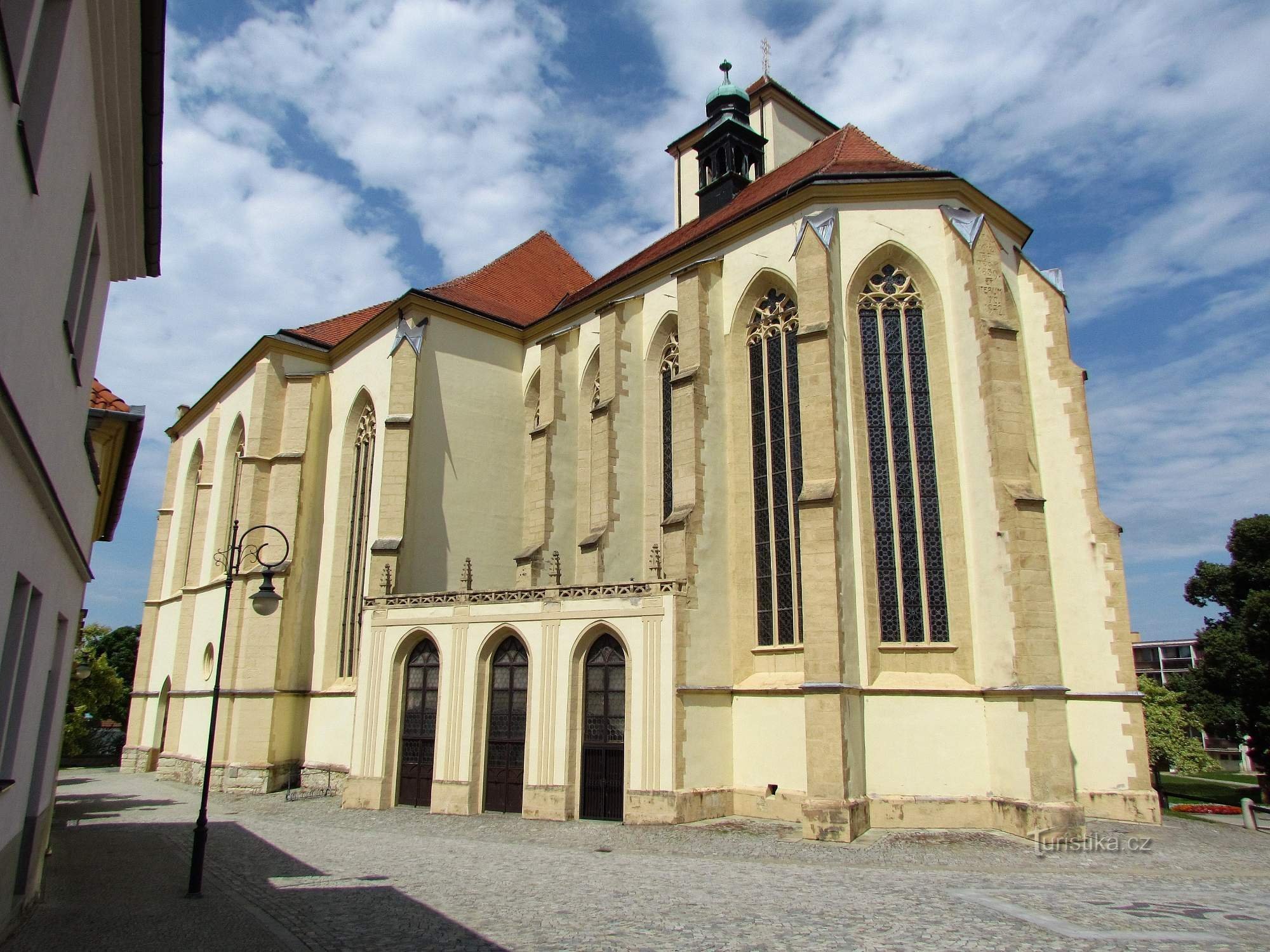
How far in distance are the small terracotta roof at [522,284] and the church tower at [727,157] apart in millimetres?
5366

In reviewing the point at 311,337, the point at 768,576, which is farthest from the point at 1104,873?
the point at 311,337

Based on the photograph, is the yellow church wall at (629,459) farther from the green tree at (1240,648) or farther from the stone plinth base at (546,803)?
the green tree at (1240,648)

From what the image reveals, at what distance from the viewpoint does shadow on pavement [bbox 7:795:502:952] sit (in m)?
7.81

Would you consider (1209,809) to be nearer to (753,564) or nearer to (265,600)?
(753,564)

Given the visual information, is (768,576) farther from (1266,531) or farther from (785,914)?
(1266,531)

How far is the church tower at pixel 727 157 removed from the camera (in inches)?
1097

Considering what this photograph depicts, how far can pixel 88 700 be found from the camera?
37250mm

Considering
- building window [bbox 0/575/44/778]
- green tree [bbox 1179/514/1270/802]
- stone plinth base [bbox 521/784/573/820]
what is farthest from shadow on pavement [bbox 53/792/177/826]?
green tree [bbox 1179/514/1270/802]

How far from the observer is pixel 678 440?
60.0 ft

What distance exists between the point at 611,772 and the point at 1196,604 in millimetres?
19392

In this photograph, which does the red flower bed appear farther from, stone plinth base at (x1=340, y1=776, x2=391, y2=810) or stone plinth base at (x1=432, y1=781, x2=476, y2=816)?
stone plinth base at (x1=340, y1=776, x2=391, y2=810)

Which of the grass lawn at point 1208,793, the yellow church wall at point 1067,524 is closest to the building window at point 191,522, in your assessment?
the yellow church wall at point 1067,524

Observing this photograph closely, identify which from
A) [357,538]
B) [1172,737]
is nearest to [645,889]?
[357,538]

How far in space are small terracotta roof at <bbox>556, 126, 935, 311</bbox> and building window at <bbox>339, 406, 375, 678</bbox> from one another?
21.6ft
